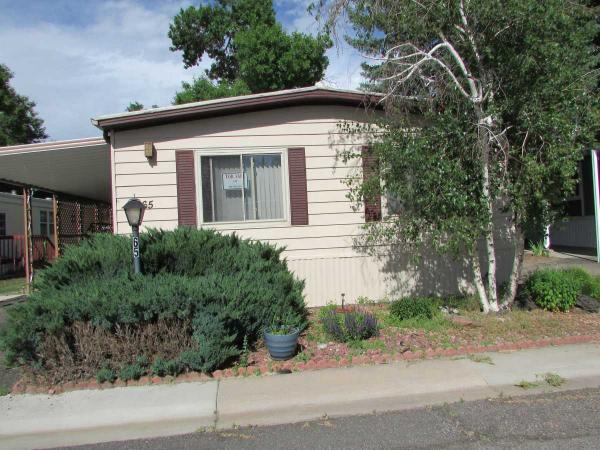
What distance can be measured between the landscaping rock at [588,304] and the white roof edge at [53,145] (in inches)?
336

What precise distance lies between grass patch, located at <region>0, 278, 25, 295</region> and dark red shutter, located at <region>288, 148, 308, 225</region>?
25.9 feet

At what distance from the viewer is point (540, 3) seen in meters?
6.48

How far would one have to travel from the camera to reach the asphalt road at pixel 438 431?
3742 millimetres

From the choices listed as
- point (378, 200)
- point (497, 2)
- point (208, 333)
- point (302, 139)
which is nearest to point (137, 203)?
point (208, 333)

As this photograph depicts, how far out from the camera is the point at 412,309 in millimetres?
7051

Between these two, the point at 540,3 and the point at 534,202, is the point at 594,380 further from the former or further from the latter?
the point at 540,3

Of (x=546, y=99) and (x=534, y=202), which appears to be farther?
(x=534, y=202)

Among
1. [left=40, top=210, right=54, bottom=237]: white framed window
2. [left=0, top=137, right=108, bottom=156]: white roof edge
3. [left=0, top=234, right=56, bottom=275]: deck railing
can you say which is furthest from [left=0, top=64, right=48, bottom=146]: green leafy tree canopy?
[left=0, top=137, right=108, bottom=156]: white roof edge

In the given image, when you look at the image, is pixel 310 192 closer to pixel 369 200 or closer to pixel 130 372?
pixel 369 200

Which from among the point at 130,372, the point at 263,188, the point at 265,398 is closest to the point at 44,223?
the point at 263,188

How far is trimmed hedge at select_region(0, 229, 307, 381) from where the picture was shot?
5172 mm

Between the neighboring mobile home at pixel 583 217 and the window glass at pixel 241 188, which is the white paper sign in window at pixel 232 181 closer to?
the window glass at pixel 241 188

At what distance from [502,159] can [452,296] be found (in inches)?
105

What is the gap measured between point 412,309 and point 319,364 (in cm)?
217
